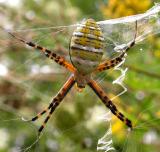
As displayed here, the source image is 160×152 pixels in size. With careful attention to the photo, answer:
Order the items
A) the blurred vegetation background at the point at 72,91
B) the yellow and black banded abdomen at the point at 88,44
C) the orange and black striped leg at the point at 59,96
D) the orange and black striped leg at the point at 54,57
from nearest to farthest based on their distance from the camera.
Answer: the yellow and black banded abdomen at the point at 88,44
the orange and black striped leg at the point at 54,57
the orange and black striped leg at the point at 59,96
the blurred vegetation background at the point at 72,91

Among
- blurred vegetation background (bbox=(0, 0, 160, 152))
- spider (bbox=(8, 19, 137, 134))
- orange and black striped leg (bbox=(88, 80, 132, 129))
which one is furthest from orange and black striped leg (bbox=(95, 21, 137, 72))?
blurred vegetation background (bbox=(0, 0, 160, 152))

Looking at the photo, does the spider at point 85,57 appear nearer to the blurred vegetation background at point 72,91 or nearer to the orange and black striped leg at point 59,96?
the orange and black striped leg at point 59,96

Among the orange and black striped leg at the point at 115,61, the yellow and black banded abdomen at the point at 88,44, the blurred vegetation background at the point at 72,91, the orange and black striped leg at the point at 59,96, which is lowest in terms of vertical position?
the yellow and black banded abdomen at the point at 88,44

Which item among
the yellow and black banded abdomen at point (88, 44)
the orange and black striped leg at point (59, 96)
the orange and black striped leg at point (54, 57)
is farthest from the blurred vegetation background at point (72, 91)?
the yellow and black banded abdomen at point (88, 44)

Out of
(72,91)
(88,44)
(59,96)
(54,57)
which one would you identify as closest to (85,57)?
(88,44)

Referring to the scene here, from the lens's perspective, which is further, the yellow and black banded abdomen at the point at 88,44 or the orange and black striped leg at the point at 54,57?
the orange and black striped leg at the point at 54,57

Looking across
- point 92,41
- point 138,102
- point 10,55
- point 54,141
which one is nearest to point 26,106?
point 10,55
